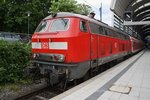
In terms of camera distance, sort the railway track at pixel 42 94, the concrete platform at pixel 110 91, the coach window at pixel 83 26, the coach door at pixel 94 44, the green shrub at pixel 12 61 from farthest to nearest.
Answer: the coach door at pixel 94 44 → the green shrub at pixel 12 61 → the coach window at pixel 83 26 → the railway track at pixel 42 94 → the concrete platform at pixel 110 91

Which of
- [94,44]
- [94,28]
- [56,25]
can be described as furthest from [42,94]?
[94,28]

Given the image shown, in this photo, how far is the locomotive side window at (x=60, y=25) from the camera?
26.7 feet

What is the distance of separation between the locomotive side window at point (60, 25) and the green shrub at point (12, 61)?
80.1 inches

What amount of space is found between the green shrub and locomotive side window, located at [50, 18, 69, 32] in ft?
6.68

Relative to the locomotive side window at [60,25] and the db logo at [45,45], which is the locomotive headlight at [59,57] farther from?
the locomotive side window at [60,25]

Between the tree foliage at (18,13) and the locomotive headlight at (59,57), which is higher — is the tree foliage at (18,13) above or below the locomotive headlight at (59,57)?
above

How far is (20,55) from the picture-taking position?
9.59 m

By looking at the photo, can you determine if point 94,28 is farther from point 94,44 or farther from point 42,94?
point 42,94

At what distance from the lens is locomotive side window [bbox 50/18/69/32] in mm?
8147

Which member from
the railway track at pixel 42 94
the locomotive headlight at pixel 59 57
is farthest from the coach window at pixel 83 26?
the railway track at pixel 42 94

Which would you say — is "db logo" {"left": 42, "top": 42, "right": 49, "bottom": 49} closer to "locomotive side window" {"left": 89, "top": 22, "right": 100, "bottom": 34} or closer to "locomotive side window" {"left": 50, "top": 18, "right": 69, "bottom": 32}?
"locomotive side window" {"left": 50, "top": 18, "right": 69, "bottom": 32}

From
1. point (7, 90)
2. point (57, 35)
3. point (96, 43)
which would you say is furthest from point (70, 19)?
point (7, 90)

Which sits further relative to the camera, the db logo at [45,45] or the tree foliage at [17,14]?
the tree foliage at [17,14]

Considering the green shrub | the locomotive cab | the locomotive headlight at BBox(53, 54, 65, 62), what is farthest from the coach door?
the green shrub
